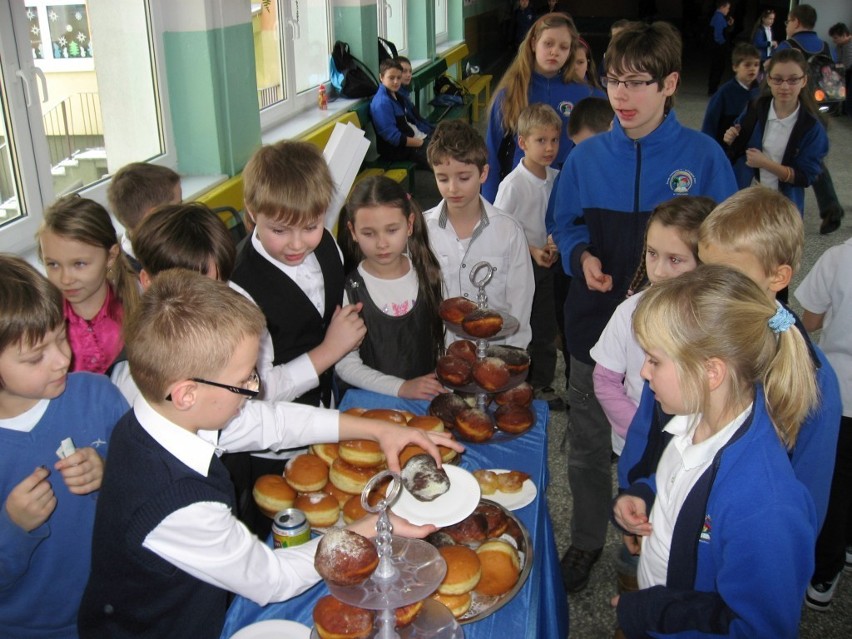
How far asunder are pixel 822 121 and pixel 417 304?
11.1ft

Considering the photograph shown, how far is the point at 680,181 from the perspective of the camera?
2.36 metres

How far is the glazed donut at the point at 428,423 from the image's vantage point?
1.81 m

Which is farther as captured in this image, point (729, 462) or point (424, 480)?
point (424, 480)

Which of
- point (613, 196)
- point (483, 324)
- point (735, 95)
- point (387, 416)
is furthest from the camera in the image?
point (735, 95)

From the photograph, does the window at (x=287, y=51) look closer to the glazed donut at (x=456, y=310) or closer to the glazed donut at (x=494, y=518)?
the glazed donut at (x=456, y=310)

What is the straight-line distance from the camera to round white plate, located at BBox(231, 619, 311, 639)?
128 centimetres

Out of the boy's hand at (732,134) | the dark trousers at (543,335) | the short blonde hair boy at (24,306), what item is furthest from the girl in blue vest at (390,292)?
the boy's hand at (732,134)

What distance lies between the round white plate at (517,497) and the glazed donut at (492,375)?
0.27 m

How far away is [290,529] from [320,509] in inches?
5.0

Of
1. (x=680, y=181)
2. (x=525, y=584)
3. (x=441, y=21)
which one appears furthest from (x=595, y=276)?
(x=441, y=21)

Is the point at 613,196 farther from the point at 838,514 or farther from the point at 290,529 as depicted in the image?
the point at 290,529

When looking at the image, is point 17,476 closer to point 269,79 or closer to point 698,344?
point 698,344

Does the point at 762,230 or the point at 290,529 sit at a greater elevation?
the point at 762,230

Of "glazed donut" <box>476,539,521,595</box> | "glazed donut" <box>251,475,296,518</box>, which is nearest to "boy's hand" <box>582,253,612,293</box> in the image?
"glazed donut" <box>476,539,521,595</box>
